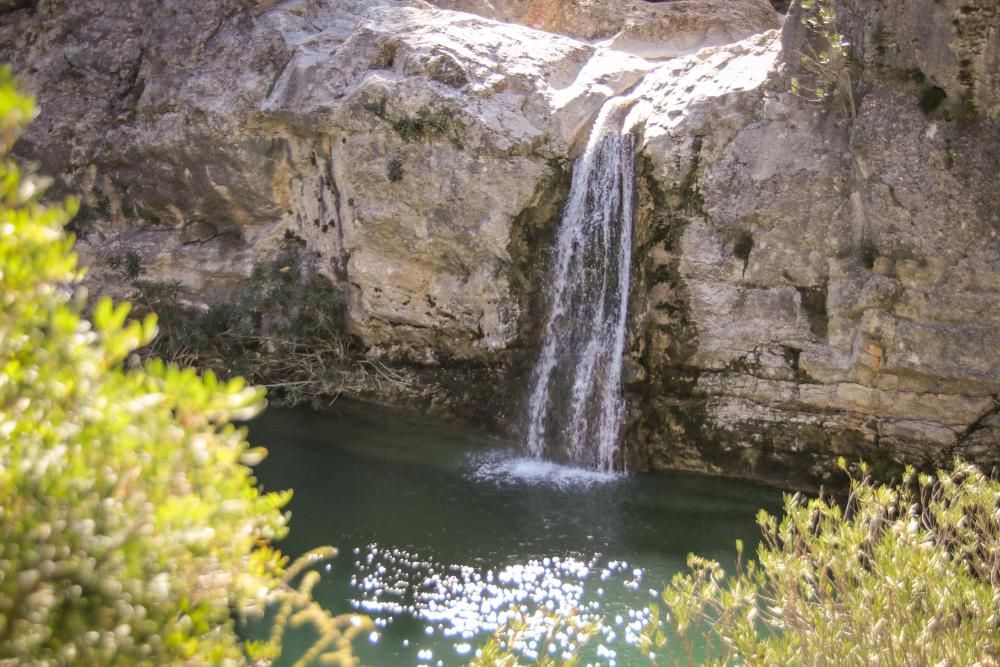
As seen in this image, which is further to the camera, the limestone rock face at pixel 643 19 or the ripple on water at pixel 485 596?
the limestone rock face at pixel 643 19

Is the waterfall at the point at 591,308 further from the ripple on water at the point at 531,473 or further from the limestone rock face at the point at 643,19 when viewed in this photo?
the limestone rock face at the point at 643,19

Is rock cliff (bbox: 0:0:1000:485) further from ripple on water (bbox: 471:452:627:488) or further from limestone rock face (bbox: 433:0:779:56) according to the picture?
ripple on water (bbox: 471:452:627:488)

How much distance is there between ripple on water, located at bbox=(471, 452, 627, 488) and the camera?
979cm

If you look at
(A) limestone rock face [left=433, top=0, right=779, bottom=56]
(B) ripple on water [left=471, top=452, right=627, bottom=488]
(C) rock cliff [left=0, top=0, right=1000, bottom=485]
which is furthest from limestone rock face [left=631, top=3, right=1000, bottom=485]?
(A) limestone rock face [left=433, top=0, right=779, bottom=56]

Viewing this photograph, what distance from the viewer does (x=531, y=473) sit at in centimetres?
1007

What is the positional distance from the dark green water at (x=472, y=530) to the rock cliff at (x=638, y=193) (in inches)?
38.1

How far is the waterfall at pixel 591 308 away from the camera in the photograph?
10.3 metres

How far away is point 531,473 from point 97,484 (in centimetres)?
865

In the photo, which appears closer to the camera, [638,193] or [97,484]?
[97,484]

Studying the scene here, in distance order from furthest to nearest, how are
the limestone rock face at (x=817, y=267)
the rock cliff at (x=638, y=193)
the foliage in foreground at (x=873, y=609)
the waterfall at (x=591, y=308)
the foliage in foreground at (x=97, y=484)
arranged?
1. the waterfall at (x=591, y=308)
2. the rock cliff at (x=638, y=193)
3. the limestone rock face at (x=817, y=267)
4. the foliage in foreground at (x=873, y=609)
5. the foliage in foreground at (x=97, y=484)

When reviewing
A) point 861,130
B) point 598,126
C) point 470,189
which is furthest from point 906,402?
point 470,189

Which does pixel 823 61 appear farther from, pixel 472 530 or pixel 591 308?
pixel 472 530

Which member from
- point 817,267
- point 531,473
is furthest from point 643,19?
point 531,473

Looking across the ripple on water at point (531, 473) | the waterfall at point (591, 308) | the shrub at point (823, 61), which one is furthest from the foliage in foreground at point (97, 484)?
the waterfall at point (591, 308)
